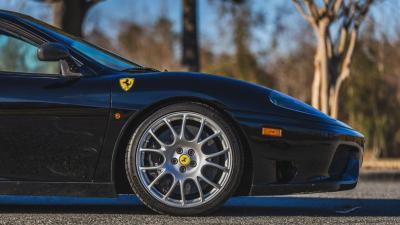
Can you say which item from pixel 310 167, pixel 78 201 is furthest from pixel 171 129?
pixel 78 201

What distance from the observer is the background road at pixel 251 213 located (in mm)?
4312

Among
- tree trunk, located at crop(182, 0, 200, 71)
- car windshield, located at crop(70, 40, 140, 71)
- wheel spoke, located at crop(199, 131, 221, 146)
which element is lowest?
wheel spoke, located at crop(199, 131, 221, 146)

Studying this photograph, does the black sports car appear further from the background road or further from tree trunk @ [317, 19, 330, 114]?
tree trunk @ [317, 19, 330, 114]

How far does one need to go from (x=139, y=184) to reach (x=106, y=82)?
630 millimetres

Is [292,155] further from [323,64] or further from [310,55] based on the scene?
[310,55]

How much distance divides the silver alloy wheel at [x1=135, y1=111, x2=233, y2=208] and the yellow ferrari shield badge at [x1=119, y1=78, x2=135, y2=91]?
0.87 feet

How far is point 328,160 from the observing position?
14.6 feet

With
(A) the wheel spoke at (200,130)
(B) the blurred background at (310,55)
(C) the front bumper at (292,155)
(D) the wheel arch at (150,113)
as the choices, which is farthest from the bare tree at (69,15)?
(C) the front bumper at (292,155)

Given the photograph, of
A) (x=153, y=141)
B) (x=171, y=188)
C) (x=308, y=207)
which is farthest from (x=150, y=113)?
(x=308, y=207)

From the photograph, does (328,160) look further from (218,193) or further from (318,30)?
(318,30)

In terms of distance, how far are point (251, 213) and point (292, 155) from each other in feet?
2.07

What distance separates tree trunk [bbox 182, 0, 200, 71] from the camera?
43.2ft

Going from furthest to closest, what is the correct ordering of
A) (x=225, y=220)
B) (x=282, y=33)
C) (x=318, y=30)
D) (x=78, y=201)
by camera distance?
(x=282, y=33) → (x=318, y=30) → (x=78, y=201) → (x=225, y=220)

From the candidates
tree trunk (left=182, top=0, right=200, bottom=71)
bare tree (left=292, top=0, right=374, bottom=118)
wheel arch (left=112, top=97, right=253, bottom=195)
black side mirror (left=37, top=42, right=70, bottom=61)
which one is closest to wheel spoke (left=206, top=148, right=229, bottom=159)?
wheel arch (left=112, top=97, right=253, bottom=195)
